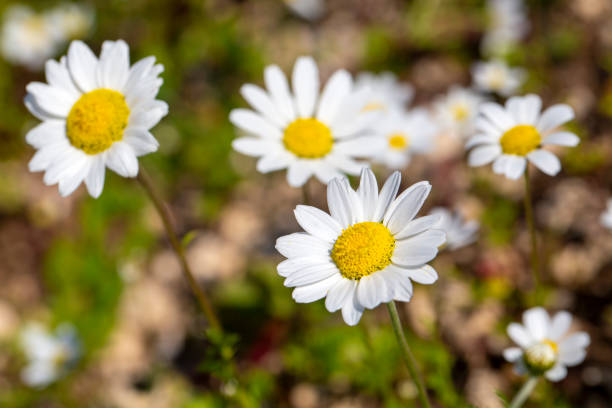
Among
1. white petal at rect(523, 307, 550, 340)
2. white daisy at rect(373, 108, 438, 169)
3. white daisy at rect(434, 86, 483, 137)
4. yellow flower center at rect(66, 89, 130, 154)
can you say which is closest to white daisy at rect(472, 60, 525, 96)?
white daisy at rect(434, 86, 483, 137)

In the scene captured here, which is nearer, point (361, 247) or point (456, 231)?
point (361, 247)

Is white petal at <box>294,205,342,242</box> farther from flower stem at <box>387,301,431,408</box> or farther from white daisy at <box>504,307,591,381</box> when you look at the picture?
white daisy at <box>504,307,591,381</box>

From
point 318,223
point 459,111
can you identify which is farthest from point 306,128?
point 459,111

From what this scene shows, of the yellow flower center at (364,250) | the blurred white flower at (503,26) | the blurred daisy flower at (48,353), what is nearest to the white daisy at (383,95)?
the blurred white flower at (503,26)

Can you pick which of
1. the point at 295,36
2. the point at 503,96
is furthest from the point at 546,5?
the point at 295,36

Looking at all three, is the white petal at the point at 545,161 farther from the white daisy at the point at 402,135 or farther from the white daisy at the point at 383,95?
the white daisy at the point at 383,95

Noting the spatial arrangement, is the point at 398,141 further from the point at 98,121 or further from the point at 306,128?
the point at 98,121
